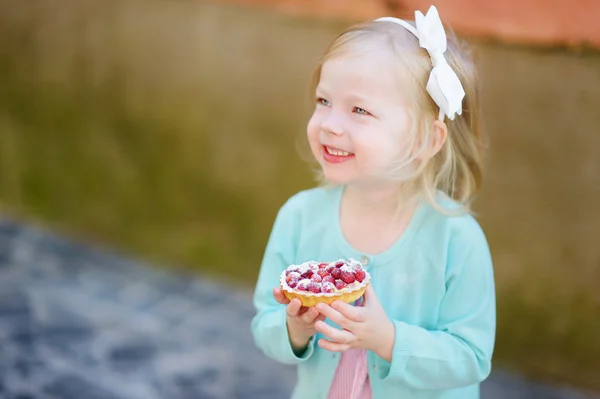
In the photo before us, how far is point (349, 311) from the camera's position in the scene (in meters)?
1.74

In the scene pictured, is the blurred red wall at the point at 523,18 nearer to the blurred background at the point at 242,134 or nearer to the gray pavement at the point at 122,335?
the blurred background at the point at 242,134

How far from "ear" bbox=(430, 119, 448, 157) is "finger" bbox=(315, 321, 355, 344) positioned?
490 millimetres

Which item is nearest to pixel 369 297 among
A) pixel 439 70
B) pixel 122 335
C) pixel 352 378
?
pixel 352 378

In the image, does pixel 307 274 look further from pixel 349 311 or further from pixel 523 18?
pixel 523 18

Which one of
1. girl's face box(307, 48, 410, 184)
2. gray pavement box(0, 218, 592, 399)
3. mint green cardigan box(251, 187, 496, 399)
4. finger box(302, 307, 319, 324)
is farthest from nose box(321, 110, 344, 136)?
gray pavement box(0, 218, 592, 399)

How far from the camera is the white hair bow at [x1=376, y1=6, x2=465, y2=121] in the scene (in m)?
1.79

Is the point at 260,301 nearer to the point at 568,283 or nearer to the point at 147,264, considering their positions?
the point at 568,283

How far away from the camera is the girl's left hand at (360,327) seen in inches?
68.5

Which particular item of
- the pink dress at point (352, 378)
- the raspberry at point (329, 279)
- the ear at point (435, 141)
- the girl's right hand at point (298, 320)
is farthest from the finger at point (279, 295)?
the ear at point (435, 141)

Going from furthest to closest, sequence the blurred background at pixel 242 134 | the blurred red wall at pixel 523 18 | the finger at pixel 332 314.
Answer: the blurred background at pixel 242 134 < the blurred red wall at pixel 523 18 < the finger at pixel 332 314

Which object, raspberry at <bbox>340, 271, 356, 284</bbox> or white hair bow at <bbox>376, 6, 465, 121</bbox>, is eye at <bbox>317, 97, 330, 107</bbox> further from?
raspberry at <bbox>340, 271, 356, 284</bbox>

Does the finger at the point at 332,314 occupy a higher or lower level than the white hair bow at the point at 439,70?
lower

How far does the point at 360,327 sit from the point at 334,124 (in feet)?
1.50

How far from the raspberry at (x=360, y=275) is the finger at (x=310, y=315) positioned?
0.12 meters
